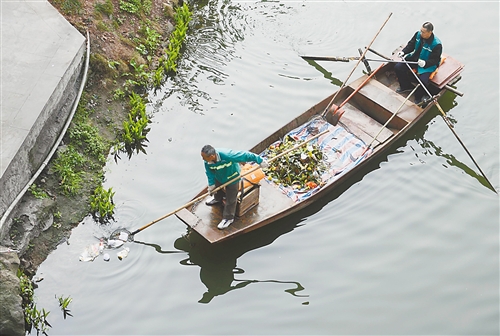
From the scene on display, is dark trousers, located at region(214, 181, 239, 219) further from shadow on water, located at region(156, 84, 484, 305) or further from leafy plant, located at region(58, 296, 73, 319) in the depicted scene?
leafy plant, located at region(58, 296, 73, 319)

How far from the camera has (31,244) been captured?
8.59 meters

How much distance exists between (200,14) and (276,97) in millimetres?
3786

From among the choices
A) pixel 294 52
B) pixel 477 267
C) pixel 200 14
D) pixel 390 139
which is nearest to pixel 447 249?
pixel 477 267

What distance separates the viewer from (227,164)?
828 cm

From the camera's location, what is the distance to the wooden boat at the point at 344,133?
899 cm

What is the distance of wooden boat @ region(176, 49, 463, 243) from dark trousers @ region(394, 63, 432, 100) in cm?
22

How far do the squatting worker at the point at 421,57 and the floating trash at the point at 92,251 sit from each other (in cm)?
726

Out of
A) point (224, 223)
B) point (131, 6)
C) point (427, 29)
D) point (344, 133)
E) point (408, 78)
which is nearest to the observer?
point (224, 223)

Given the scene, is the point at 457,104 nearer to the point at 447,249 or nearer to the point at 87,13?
the point at 447,249

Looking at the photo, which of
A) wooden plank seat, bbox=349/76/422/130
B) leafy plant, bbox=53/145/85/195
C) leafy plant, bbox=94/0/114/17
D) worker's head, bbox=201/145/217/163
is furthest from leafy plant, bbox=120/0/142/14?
worker's head, bbox=201/145/217/163

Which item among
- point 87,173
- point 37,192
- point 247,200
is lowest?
point 37,192

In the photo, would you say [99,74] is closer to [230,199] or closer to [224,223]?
[230,199]

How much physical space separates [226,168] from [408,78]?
17.9 ft

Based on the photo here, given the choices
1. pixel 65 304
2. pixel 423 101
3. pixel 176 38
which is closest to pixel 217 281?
pixel 65 304
